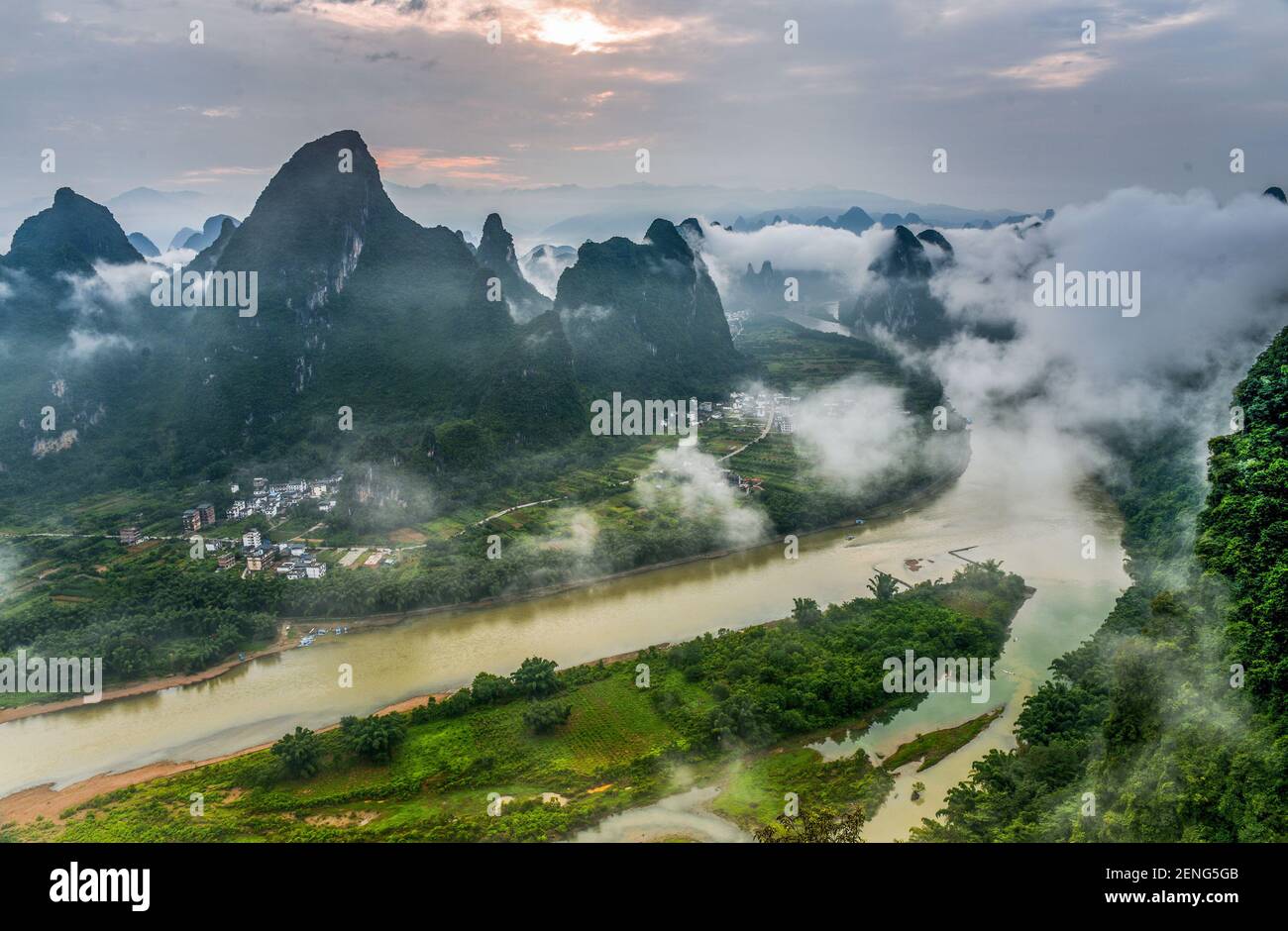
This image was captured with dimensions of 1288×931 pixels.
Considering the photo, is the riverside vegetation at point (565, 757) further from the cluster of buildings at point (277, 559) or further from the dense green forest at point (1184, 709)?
the cluster of buildings at point (277, 559)

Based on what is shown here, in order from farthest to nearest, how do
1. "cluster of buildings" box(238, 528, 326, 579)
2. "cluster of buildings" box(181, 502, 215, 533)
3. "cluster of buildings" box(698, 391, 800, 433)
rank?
"cluster of buildings" box(698, 391, 800, 433), "cluster of buildings" box(181, 502, 215, 533), "cluster of buildings" box(238, 528, 326, 579)

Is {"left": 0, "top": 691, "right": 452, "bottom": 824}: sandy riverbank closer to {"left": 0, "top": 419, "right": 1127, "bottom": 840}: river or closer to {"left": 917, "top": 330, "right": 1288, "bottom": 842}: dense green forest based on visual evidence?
{"left": 0, "top": 419, "right": 1127, "bottom": 840}: river

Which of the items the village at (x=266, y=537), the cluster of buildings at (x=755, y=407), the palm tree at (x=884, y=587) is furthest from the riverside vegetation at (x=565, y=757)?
the cluster of buildings at (x=755, y=407)

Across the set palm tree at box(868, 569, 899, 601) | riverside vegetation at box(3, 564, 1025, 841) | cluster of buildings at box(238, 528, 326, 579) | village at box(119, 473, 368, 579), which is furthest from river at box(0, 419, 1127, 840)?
village at box(119, 473, 368, 579)
